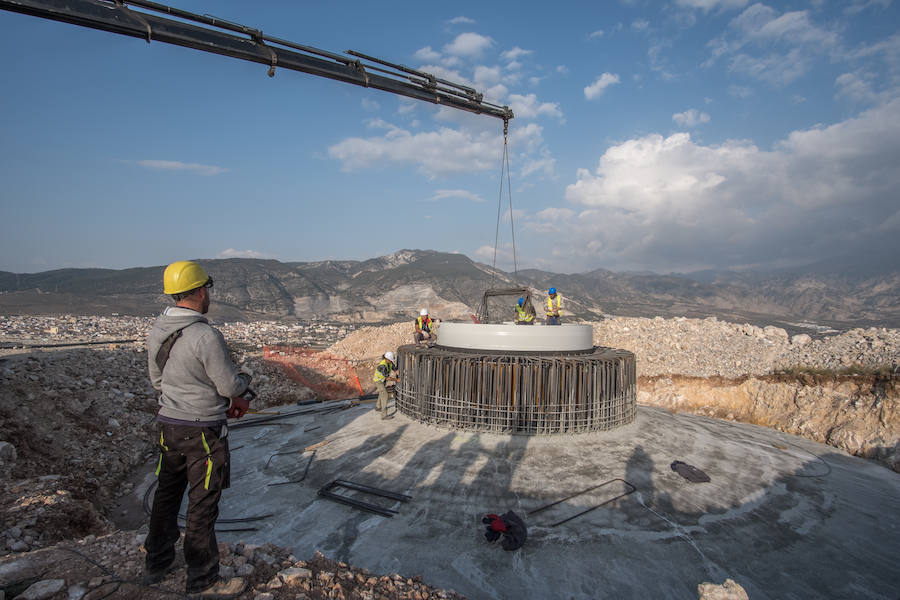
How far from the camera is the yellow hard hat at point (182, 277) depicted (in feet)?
10.9

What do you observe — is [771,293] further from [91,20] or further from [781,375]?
[91,20]

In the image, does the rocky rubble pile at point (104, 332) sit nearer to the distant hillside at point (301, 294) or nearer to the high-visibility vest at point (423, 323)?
the distant hillside at point (301, 294)

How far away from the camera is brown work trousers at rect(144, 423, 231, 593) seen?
319cm

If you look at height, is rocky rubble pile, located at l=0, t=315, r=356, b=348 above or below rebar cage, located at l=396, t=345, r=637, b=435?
below

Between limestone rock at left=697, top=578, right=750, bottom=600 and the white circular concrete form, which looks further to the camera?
the white circular concrete form

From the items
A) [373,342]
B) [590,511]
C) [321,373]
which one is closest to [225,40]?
[590,511]

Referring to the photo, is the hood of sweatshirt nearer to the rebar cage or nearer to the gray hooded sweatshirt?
the gray hooded sweatshirt

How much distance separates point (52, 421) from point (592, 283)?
15995 centimetres

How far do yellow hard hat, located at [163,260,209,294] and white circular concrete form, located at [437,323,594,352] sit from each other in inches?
261

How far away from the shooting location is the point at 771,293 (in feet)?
572

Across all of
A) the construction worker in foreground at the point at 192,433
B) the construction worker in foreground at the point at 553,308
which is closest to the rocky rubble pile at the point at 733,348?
the construction worker in foreground at the point at 553,308

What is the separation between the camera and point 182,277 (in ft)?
11.1

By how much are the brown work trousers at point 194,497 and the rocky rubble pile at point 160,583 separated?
7.7 inches

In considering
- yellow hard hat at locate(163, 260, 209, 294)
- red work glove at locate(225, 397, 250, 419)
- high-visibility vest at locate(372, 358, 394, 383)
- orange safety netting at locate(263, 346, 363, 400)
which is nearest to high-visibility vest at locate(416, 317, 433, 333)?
high-visibility vest at locate(372, 358, 394, 383)
